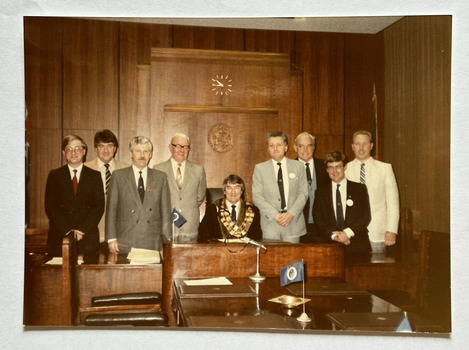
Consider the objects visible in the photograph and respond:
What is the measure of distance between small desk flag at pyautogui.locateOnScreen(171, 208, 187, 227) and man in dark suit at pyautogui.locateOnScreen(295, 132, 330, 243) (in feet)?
2.42

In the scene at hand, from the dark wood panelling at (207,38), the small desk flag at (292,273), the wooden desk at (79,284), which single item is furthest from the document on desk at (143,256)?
the dark wood panelling at (207,38)

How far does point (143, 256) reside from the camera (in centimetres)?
286

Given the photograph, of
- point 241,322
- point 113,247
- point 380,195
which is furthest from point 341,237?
point 113,247

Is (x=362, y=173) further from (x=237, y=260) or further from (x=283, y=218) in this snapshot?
(x=237, y=260)

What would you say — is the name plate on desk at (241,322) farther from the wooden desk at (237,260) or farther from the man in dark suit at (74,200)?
the man in dark suit at (74,200)

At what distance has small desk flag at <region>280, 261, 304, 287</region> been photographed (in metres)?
2.38

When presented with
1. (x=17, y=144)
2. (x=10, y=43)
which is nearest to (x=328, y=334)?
(x=17, y=144)

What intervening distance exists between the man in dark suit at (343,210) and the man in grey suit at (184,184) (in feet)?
2.41

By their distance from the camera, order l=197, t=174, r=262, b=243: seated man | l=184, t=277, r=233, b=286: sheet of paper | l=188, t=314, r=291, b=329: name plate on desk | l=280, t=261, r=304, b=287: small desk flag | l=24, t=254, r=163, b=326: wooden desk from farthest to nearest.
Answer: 1. l=197, t=174, r=262, b=243: seated man
2. l=24, t=254, r=163, b=326: wooden desk
3. l=184, t=277, r=233, b=286: sheet of paper
4. l=280, t=261, r=304, b=287: small desk flag
5. l=188, t=314, r=291, b=329: name plate on desk

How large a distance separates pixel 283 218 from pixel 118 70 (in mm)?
1333

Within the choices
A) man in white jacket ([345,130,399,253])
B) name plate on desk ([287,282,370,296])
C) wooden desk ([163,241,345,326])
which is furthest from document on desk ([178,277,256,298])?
man in white jacket ([345,130,399,253])

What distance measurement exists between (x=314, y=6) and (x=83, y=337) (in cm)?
232

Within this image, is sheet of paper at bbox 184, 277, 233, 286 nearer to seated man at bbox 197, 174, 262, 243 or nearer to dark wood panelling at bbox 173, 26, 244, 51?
seated man at bbox 197, 174, 262, 243

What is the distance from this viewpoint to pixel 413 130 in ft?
9.04
